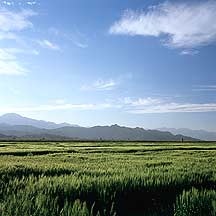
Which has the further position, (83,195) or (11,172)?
(11,172)

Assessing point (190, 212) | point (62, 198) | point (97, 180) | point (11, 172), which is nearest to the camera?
point (190, 212)

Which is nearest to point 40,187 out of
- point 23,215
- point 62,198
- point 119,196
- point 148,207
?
point 62,198

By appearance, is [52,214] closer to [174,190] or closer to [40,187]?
[40,187]

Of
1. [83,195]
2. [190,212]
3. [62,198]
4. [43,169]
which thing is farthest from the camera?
[43,169]

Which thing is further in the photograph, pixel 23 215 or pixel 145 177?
pixel 145 177

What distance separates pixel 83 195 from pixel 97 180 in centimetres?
206

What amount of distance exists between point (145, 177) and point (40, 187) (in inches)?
190

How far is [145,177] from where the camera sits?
50.2 ft

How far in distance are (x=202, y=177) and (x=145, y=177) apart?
3.41 m

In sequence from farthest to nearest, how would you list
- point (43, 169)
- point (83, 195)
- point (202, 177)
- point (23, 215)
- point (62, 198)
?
1. point (43, 169)
2. point (202, 177)
3. point (83, 195)
4. point (62, 198)
5. point (23, 215)

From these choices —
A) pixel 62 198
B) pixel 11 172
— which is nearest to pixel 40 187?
pixel 62 198

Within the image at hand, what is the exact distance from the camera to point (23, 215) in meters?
7.76

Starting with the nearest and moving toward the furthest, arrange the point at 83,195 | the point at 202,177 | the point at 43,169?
the point at 83,195 → the point at 202,177 → the point at 43,169

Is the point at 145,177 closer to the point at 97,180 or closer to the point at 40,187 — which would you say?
the point at 97,180
